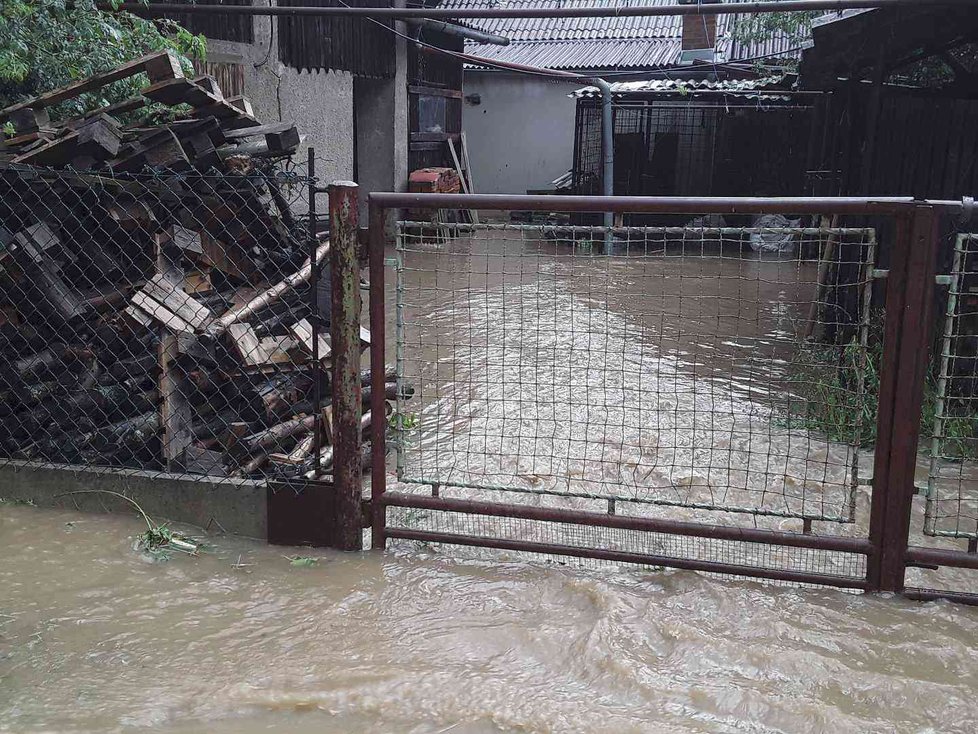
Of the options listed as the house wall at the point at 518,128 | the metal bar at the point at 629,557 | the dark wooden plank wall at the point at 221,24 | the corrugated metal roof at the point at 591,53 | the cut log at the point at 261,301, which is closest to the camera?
the metal bar at the point at 629,557

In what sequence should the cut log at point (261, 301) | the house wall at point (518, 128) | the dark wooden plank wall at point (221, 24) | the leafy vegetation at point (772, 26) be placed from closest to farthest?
the cut log at point (261, 301) → the dark wooden plank wall at point (221, 24) → the leafy vegetation at point (772, 26) → the house wall at point (518, 128)

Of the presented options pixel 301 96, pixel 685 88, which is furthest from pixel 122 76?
pixel 685 88

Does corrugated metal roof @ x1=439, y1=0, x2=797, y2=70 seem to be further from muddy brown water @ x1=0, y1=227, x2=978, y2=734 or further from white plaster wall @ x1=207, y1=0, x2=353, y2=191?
muddy brown water @ x1=0, y1=227, x2=978, y2=734

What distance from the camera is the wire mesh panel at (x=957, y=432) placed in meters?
3.33

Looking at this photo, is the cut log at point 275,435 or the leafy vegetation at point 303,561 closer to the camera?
the leafy vegetation at point 303,561

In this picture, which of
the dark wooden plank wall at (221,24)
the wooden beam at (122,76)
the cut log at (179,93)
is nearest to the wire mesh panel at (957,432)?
the cut log at (179,93)

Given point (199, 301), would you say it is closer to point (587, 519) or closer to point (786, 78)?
point (587, 519)

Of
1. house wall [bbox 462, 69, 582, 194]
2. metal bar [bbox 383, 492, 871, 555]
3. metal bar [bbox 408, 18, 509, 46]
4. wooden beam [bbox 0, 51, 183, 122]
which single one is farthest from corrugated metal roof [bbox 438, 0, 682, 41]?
metal bar [bbox 383, 492, 871, 555]

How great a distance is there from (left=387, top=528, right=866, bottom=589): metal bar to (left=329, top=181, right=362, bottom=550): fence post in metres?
0.19

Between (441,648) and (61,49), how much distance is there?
4298 mm

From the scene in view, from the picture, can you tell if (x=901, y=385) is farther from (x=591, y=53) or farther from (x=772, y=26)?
(x=591, y=53)

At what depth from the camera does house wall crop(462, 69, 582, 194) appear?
2022cm

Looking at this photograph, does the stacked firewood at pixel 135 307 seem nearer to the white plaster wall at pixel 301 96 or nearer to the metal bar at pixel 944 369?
the metal bar at pixel 944 369

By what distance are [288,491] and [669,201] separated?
6.14 ft
